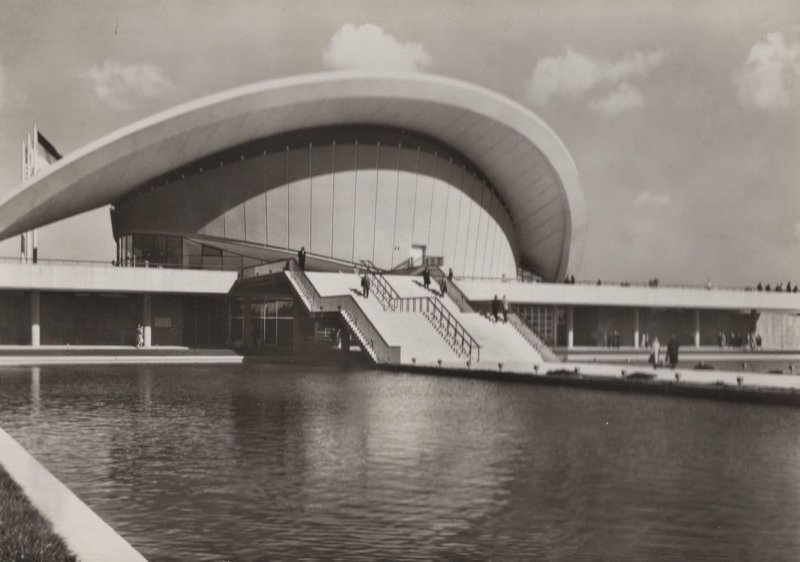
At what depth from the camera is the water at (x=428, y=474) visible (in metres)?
7.51

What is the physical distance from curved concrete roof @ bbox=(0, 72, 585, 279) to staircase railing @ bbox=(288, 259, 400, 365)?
9.94m

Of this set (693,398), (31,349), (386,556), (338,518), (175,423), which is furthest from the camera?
(31,349)

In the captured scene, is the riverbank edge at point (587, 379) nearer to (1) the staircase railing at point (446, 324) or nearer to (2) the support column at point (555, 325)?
(1) the staircase railing at point (446, 324)

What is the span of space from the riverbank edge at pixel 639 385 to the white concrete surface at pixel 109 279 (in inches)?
699

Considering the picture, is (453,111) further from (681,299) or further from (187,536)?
(187,536)

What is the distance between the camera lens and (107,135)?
41.8 m

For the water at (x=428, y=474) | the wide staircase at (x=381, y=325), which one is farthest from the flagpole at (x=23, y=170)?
the water at (x=428, y=474)

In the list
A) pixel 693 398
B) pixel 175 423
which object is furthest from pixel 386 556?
pixel 693 398

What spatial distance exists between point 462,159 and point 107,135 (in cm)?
2085

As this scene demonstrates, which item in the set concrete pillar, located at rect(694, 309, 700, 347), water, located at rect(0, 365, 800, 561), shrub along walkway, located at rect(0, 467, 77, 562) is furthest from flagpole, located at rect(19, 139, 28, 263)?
shrub along walkway, located at rect(0, 467, 77, 562)

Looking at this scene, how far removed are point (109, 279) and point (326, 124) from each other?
1443 cm

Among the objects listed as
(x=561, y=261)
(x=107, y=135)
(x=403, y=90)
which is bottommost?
(x=561, y=261)

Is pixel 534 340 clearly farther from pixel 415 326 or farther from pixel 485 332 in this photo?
pixel 415 326

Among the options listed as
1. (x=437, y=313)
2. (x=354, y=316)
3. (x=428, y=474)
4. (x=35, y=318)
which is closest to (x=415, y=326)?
(x=354, y=316)
